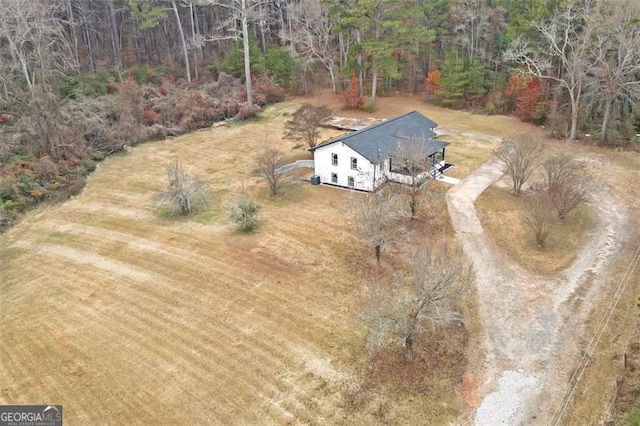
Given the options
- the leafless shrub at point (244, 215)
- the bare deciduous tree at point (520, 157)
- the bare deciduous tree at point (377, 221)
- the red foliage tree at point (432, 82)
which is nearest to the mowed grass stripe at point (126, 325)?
the leafless shrub at point (244, 215)

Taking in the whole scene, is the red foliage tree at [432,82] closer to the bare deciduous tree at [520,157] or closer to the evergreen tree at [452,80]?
the evergreen tree at [452,80]

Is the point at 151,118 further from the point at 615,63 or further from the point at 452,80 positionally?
the point at 615,63

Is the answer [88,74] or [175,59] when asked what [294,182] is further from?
[175,59]

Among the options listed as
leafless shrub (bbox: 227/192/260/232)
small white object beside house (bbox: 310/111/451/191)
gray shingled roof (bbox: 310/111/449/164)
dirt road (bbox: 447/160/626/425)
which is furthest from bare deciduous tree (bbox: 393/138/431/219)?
leafless shrub (bbox: 227/192/260/232)

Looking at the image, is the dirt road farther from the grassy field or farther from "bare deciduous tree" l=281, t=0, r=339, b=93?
"bare deciduous tree" l=281, t=0, r=339, b=93

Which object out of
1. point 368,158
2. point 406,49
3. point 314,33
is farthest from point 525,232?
point 314,33
